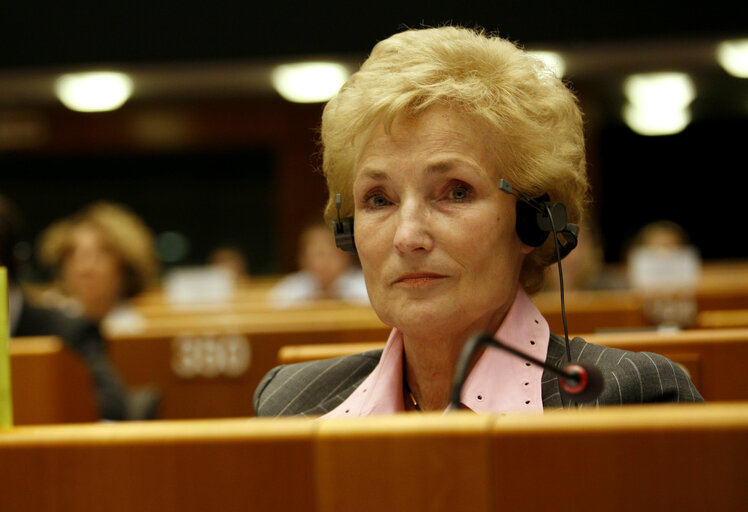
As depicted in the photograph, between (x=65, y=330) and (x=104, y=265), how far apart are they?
105cm

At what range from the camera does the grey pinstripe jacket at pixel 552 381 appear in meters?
1.11

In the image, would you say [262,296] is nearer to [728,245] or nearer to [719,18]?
[719,18]

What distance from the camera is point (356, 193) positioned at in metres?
1.30

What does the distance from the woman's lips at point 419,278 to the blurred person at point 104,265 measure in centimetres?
290

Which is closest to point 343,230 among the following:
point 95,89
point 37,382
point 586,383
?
point 586,383

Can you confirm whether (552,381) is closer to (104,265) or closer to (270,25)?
(104,265)

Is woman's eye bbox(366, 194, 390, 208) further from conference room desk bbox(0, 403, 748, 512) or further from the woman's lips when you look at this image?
conference room desk bbox(0, 403, 748, 512)

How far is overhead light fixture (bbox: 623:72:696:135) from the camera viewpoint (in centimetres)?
695

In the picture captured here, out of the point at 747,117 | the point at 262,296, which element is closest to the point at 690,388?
the point at 262,296

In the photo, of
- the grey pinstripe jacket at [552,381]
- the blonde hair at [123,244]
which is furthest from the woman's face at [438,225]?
the blonde hair at [123,244]

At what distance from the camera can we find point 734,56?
6.12 m

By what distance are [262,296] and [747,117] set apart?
23.9ft

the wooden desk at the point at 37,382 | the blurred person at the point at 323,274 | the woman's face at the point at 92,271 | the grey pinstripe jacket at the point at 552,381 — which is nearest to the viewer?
the grey pinstripe jacket at the point at 552,381

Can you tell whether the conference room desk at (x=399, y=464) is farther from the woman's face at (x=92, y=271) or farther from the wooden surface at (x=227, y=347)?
the woman's face at (x=92, y=271)
